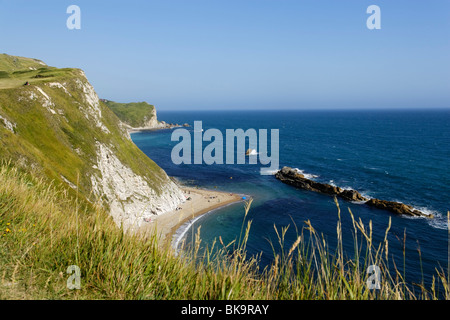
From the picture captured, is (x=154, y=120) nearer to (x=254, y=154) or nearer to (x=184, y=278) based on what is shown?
(x=254, y=154)

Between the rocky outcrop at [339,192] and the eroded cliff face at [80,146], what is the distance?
28.1 metres

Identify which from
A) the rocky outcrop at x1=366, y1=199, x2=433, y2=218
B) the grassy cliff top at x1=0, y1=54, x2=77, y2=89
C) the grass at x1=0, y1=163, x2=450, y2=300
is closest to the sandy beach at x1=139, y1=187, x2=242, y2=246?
the rocky outcrop at x1=366, y1=199, x2=433, y2=218

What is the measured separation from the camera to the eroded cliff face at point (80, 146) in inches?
1323

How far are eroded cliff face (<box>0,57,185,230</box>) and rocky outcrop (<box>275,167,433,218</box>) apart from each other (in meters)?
28.1

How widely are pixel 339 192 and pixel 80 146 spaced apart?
47601mm

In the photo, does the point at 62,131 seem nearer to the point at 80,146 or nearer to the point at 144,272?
the point at 80,146

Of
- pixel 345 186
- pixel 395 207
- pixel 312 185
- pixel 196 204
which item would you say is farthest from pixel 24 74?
pixel 395 207

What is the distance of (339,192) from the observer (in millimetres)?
58719

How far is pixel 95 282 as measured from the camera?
15.9 feet
